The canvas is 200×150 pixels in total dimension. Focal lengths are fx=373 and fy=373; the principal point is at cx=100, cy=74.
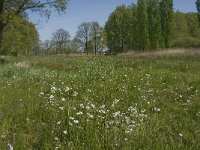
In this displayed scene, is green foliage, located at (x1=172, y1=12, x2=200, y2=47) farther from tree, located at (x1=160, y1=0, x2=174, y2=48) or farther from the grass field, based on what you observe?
the grass field

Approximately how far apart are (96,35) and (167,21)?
3620 centimetres

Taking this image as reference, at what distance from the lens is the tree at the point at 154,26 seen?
59.8m

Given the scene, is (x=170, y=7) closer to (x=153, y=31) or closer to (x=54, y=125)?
(x=153, y=31)

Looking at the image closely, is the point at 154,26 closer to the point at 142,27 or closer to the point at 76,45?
the point at 142,27

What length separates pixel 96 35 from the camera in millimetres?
93812

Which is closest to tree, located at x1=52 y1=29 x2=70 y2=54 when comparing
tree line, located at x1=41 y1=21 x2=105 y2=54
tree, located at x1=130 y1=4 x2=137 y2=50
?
tree line, located at x1=41 y1=21 x2=105 y2=54

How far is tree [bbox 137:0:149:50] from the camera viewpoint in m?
61.4


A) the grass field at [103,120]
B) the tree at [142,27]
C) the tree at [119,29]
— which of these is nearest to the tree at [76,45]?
the tree at [119,29]

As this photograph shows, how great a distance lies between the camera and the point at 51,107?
725 cm

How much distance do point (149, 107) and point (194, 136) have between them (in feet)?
5.38

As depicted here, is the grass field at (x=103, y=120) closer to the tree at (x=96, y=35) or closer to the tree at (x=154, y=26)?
the tree at (x=154, y=26)

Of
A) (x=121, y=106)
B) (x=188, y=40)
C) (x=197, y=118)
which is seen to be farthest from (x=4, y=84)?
(x=188, y=40)

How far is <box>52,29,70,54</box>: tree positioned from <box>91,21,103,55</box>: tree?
49.9 ft

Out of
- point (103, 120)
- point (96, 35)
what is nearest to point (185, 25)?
point (96, 35)
